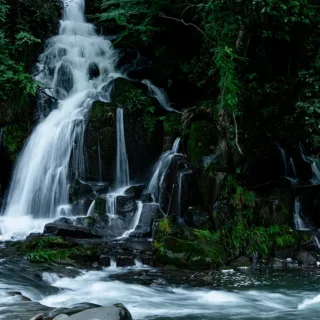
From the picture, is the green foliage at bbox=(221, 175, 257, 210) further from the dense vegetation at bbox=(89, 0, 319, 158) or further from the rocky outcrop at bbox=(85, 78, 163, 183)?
the rocky outcrop at bbox=(85, 78, 163, 183)

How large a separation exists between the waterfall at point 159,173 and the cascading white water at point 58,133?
224 centimetres

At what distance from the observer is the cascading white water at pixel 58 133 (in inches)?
484

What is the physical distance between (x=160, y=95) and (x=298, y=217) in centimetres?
706

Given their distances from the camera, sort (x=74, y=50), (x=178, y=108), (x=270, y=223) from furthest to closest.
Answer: (x=74, y=50) < (x=178, y=108) < (x=270, y=223)

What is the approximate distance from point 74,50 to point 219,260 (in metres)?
11.7

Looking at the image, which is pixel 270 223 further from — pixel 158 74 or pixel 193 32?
pixel 158 74

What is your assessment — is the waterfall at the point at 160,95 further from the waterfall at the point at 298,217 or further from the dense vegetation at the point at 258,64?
the waterfall at the point at 298,217

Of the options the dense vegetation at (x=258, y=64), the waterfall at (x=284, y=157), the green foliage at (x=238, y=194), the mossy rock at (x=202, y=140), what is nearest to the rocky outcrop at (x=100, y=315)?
the dense vegetation at (x=258, y=64)

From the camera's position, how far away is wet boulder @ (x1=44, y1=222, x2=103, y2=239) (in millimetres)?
10140

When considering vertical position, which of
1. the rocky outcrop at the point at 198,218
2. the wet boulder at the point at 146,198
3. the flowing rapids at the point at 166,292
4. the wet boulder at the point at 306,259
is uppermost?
the wet boulder at the point at 146,198

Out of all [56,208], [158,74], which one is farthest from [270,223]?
[158,74]

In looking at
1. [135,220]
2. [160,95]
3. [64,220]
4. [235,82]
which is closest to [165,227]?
[135,220]

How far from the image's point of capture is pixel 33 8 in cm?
1594

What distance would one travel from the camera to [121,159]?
1341 cm
